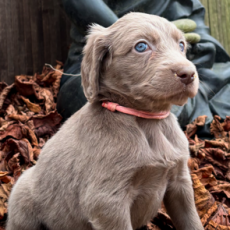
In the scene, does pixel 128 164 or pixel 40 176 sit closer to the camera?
pixel 128 164

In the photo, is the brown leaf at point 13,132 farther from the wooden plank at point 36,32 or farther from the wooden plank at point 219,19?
the wooden plank at point 219,19

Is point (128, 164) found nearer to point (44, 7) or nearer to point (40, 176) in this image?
point (40, 176)

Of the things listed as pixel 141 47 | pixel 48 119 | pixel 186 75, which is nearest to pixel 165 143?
pixel 186 75

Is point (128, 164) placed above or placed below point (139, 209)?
above

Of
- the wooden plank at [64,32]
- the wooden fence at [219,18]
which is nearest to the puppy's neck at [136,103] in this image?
the wooden plank at [64,32]

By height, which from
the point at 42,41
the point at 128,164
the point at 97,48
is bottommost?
the point at 42,41

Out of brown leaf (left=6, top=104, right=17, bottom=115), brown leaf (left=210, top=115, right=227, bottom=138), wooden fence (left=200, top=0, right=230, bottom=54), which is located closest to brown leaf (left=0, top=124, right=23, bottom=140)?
brown leaf (left=6, top=104, right=17, bottom=115)

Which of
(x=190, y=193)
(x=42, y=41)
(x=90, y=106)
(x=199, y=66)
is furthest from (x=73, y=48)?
(x=190, y=193)

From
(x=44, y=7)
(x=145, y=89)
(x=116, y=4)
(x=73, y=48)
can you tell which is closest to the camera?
(x=145, y=89)

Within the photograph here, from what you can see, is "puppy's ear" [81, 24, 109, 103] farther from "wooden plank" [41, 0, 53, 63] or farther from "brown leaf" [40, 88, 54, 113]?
→ "wooden plank" [41, 0, 53, 63]
